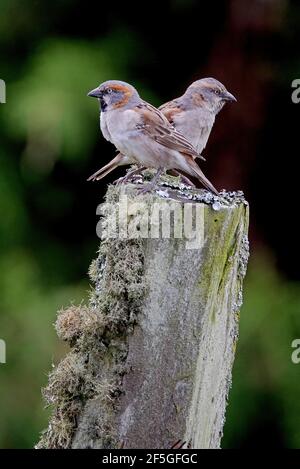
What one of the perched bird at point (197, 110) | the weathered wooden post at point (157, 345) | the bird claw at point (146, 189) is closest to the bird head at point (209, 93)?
the perched bird at point (197, 110)

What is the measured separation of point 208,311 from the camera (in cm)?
266

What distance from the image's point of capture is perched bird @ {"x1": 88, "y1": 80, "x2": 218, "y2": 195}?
386 cm

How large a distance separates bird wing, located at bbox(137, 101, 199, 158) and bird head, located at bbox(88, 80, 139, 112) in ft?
0.20

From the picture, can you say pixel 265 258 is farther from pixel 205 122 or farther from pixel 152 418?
pixel 152 418

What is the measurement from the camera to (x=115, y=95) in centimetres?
400

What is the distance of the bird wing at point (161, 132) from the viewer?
3.88m

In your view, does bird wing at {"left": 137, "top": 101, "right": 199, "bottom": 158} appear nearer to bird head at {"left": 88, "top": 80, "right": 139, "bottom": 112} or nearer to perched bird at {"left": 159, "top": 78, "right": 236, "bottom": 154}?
bird head at {"left": 88, "top": 80, "right": 139, "bottom": 112}

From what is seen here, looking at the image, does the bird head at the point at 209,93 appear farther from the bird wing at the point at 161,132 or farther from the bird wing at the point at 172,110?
the bird wing at the point at 161,132

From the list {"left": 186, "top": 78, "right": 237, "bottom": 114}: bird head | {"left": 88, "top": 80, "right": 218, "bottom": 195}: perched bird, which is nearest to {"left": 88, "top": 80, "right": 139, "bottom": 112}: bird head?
{"left": 88, "top": 80, "right": 218, "bottom": 195}: perched bird

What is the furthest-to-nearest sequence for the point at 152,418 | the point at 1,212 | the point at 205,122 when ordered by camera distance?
the point at 1,212, the point at 205,122, the point at 152,418

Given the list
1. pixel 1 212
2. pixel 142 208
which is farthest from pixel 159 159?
pixel 1 212

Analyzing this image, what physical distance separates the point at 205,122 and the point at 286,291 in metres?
1.84

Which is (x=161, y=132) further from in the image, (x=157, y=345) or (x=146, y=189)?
(x=157, y=345)

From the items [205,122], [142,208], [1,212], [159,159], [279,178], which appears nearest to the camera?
[142,208]
